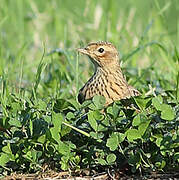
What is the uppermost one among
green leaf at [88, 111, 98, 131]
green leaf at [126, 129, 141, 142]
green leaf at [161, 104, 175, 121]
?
green leaf at [161, 104, 175, 121]

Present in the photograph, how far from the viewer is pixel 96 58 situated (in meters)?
5.37

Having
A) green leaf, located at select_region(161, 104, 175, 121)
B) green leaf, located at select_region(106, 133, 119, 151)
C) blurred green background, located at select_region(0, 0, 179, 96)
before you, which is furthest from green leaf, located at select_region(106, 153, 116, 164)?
blurred green background, located at select_region(0, 0, 179, 96)

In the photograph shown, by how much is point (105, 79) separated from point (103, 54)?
31cm

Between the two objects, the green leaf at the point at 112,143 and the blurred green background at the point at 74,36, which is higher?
the blurred green background at the point at 74,36

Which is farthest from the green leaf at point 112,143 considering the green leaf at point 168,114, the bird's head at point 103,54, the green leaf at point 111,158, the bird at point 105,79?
the bird's head at point 103,54

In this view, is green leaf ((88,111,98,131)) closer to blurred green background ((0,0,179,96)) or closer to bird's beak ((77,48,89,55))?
bird's beak ((77,48,89,55))

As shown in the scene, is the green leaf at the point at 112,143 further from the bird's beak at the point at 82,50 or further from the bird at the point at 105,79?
the bird's beak at the point at 82,50

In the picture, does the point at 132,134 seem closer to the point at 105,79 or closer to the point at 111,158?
the point at 111,158

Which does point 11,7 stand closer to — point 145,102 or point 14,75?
point 14,75

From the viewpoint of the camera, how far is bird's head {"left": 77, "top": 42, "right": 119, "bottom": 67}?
5316 millimetres

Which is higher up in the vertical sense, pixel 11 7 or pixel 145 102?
pixel 11 7

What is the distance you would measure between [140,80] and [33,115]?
2180mm

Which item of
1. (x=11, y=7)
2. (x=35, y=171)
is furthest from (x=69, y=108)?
(x=11, y=7)

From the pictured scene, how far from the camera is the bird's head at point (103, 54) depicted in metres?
5.32
